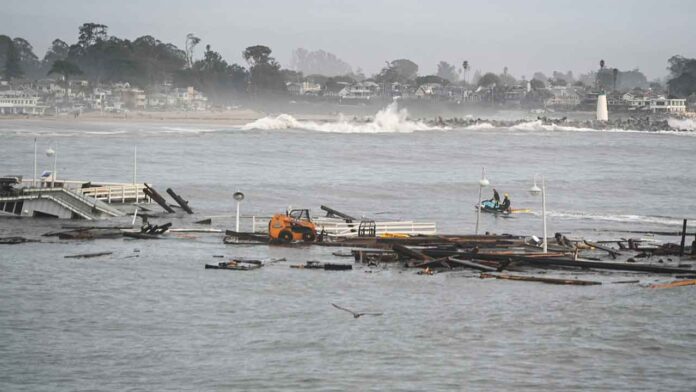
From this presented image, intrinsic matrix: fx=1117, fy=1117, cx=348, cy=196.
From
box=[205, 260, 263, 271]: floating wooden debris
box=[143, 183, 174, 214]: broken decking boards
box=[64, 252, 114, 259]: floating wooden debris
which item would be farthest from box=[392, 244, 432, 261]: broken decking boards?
box=[143, 183, 174, 214]: broken decking boards

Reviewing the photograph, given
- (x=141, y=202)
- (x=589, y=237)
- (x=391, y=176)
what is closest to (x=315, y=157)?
(x=391, y=176)

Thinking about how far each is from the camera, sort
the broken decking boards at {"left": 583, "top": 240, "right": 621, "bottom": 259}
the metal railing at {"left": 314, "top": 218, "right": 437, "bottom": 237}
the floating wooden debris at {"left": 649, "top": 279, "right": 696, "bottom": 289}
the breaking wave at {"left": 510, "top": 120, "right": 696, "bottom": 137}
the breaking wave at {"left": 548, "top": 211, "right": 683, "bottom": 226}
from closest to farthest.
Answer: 1. the floating wooden debris at {"left": 649, "top": 279, "right": 696, "bottom": 289}
2. the broken decking boards at {"left": 583, "top": 240, "right": 621, "bottom": 259}
3. the metal railing at {"left": 314, "top": 218, "right": 437, "bottom": 237}
4. the breaking wave at {"left": 548, "top": 211, "right": 683, "bottom": 226}
5. the breaking wave at {"left": 510, "top": 120, "right": 696, "bottom": 137}

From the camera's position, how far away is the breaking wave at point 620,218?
160 ft

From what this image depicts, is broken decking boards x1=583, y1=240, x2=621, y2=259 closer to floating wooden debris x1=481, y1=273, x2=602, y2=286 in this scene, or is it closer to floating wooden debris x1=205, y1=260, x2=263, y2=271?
floating wooden debris x1=481, y1=273, x2=602, y2=286

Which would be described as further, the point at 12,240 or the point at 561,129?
the point at 561,129

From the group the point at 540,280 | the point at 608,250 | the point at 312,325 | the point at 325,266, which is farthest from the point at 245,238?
the point at 312,325

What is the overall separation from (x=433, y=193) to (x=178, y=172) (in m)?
18.9

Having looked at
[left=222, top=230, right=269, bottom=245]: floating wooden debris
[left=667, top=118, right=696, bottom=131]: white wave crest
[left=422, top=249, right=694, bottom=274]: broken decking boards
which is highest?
[left=667, top=118, right=696, bottom=131]: white wave crest

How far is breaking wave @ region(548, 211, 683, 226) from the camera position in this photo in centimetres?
4869

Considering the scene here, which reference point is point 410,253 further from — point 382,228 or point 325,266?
point 382,228

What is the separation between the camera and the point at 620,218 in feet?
165

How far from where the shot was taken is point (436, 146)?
12056cm

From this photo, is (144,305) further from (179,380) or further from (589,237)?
(589,237)

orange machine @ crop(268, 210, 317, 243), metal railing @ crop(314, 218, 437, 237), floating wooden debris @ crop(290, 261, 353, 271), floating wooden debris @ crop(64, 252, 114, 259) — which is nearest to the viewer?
floating wooden debris @ crop(290, 261, 353, 271)
